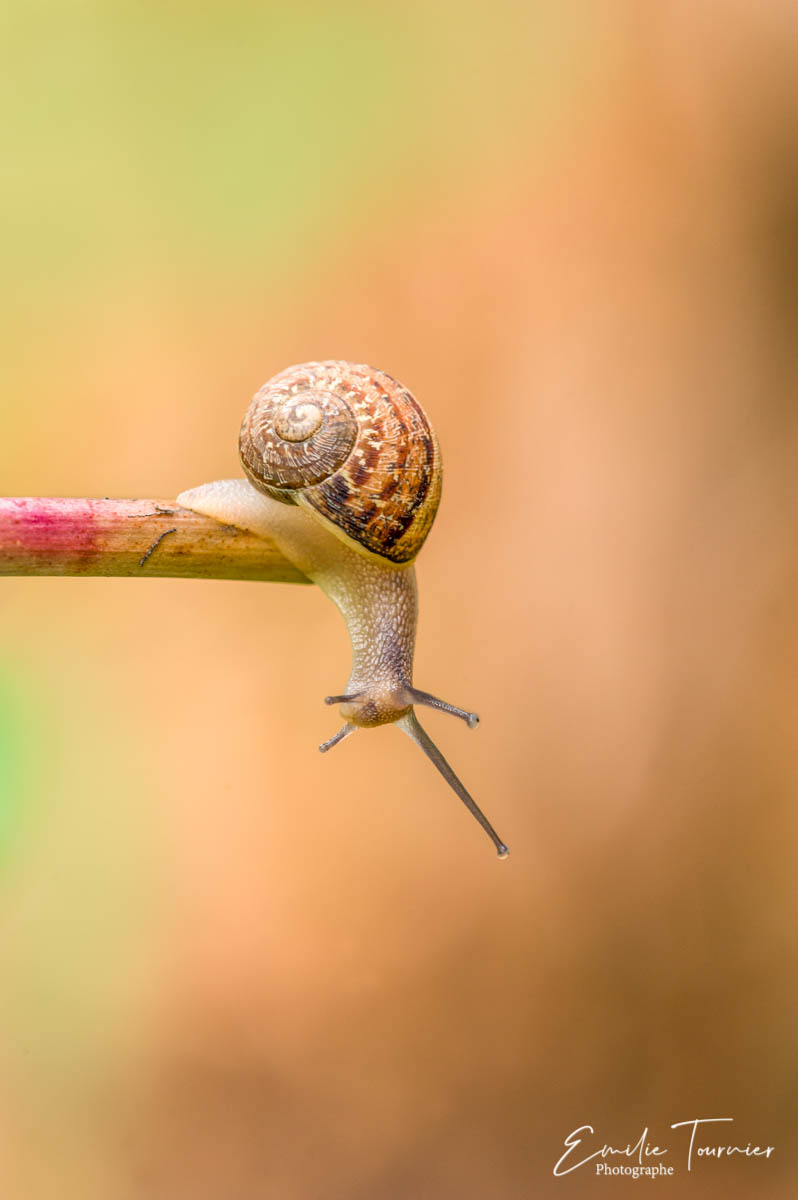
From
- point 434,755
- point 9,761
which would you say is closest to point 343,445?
point 434,755

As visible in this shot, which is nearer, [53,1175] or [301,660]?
[53,1175]

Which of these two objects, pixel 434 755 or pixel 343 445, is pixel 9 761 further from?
pixel 343 445

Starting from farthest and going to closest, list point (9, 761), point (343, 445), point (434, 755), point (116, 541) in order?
point (9, 761) < point (434, 755) < point (343, 445) < point (116, 541)

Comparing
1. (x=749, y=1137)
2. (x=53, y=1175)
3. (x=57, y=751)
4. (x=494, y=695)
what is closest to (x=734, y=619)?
(x=494, y=695)

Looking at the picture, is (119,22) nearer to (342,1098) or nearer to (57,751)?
(57,751)

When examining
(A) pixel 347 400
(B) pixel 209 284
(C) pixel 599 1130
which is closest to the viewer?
(A) pixel 347 400

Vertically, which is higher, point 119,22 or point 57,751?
point 119,22
